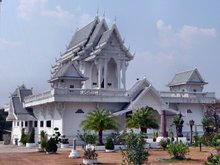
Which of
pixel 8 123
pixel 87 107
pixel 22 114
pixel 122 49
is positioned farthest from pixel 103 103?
pixel 8 123

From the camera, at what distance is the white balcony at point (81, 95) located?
39.2 metres

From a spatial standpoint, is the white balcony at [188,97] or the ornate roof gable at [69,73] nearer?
the ornate roof gable at [69,73]

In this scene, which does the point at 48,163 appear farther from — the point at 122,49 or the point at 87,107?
the point at 122,49

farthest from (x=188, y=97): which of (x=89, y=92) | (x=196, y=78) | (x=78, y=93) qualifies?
Result: (x=78, y=93)

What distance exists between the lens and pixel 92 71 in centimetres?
4988

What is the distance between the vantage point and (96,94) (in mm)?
41125

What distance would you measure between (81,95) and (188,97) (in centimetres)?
1375

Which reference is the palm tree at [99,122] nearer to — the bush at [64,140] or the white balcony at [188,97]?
the bush at [64,140]

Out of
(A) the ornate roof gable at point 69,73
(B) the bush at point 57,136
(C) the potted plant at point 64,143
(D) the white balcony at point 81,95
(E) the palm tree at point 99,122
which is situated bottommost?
(C) the potted plant at point 64,143

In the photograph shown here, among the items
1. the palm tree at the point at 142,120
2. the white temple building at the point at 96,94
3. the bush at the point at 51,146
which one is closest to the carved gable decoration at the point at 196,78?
the white temple building at the point at 96,94

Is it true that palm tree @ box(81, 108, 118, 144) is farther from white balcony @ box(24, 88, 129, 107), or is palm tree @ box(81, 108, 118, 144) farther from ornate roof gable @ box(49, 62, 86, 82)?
ornate roof gable @ box(49, 62, 86, 82)

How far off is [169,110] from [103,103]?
731 centimetres

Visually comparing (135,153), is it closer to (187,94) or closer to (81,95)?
(81,95)

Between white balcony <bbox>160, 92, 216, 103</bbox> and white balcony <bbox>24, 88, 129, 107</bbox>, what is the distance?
5.88 meters
